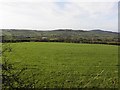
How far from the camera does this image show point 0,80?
21.9 feet

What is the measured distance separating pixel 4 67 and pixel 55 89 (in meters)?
11.7

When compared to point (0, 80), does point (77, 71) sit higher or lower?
lower

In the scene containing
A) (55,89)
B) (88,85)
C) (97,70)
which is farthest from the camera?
(97,70)

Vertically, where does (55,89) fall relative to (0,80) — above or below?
below

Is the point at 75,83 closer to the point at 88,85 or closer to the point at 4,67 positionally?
the point at 88,85

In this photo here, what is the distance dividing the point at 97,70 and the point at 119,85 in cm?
648

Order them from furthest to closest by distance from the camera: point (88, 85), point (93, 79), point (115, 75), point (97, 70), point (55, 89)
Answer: point (97, 70)
point (115, 75)
point (93, 79)
point (88, 85)
point (55, 89)

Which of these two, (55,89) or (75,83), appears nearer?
(55,89)

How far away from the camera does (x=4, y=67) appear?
6.65m

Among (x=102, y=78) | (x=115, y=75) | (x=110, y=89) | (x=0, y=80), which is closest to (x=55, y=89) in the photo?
(x=110, y=89)

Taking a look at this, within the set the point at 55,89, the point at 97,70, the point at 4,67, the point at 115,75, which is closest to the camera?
the point at 4,67

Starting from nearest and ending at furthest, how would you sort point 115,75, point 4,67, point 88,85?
point 4,67 < point 88,85 < point 115,75

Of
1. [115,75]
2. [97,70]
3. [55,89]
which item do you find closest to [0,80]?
[55,89]

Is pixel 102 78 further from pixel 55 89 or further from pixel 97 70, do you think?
pixel 55 89
